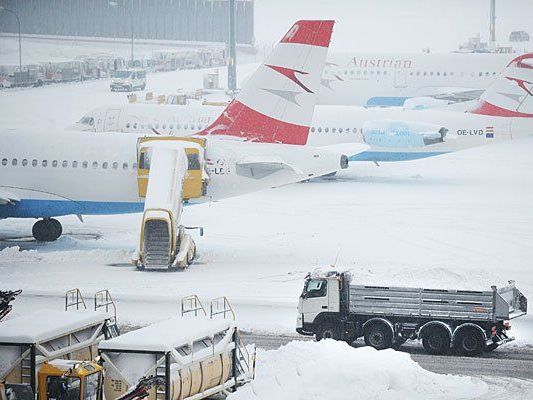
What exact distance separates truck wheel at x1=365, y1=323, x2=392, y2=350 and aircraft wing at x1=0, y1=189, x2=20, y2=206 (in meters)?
20.8

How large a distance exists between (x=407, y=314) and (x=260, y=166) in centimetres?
1593

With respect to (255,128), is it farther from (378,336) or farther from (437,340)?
(437,340)

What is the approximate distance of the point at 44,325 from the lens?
27.2 m

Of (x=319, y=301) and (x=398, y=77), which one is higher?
(x=398, y=77)

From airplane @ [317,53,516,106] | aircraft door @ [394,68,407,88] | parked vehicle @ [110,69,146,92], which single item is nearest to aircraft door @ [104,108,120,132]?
airplane @ [317,53,516,106]

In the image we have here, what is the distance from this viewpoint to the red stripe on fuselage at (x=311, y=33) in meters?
49.2

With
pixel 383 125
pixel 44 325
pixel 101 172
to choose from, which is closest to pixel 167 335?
pixel 44 325

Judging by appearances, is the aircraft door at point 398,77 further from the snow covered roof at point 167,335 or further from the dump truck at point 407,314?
the snow covered roof at point 167,335

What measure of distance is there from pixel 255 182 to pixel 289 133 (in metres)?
2.98

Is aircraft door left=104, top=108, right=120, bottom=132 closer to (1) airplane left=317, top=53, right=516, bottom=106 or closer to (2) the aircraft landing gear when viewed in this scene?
(2) the aircraft landing gear

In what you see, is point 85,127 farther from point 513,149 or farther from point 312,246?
point 513,149

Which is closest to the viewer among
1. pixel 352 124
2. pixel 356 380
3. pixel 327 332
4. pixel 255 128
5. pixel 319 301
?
pixel 356 380

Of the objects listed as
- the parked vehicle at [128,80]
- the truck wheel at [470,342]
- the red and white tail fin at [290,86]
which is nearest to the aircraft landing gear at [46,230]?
the red and white tail fin at [290,86]

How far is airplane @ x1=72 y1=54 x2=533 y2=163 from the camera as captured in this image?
67.9 m
